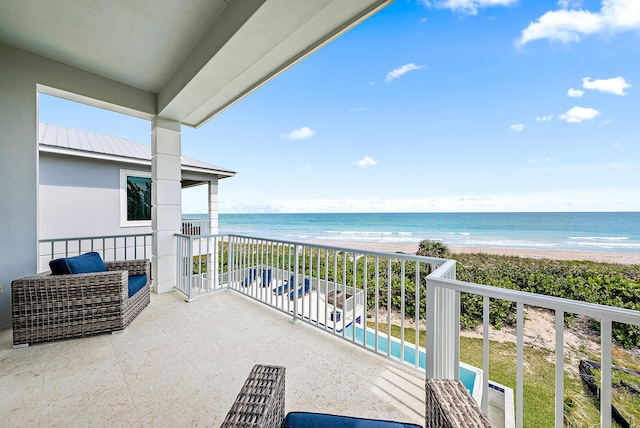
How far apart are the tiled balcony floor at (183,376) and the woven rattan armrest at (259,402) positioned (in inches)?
32.0

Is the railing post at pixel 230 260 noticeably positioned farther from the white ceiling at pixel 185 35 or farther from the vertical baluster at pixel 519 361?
the vertical baluster at pixel 519 361

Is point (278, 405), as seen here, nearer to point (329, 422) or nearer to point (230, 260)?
point (329, 422)

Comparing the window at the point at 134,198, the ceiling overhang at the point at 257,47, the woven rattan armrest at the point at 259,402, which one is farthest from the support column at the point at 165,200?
the woven rattan armrest at the point at 259,402

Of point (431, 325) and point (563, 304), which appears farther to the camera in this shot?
point (431, 325)

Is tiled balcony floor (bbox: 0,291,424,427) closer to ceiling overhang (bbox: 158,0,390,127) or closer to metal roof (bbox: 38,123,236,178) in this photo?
ceiling overhang (bbox: 158,0,390,127)

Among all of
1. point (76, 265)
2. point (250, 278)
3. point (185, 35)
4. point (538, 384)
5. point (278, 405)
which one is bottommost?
point (538, 384)

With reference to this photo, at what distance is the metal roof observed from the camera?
5.29 meters

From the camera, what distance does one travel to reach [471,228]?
23.6 metres

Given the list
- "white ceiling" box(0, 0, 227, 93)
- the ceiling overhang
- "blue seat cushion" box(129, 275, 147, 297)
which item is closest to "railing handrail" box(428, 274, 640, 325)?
the ceiling overhang

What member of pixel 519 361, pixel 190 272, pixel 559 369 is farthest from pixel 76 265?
pixel 559 369

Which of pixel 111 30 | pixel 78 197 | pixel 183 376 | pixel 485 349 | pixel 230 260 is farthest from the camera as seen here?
pixel 78 197

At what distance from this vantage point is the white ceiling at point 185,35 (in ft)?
6.70

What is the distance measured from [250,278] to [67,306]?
1.99 metres

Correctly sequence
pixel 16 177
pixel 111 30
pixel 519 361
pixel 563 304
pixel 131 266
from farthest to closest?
1. pixel 131 266
2. pixel 16 177
3. pixel 111 30
4. pixel 519 361
5. pixel 563 304
